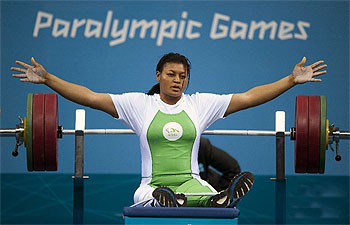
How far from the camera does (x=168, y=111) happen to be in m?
4.23

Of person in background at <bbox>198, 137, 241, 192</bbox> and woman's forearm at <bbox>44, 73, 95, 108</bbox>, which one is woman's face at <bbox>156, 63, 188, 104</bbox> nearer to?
woman's forearm at <bbox>44, 73, 95, 108</bbox>

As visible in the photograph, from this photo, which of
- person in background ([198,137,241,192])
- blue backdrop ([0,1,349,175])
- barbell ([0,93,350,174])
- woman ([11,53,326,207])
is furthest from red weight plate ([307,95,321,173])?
blue backdrop ([0,1,349,175])

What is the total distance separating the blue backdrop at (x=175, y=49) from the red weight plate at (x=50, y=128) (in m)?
2.23

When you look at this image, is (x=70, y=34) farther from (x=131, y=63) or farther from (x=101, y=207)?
(x=101, y=207)

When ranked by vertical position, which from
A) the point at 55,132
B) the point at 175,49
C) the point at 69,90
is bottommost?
the point at 55,132

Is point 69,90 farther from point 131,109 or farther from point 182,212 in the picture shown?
point 182,212

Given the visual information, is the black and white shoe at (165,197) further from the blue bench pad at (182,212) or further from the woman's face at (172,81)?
the woman's face at (172,81)

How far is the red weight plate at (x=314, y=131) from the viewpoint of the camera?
15.8ft

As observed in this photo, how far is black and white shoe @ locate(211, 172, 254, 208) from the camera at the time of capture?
370cm

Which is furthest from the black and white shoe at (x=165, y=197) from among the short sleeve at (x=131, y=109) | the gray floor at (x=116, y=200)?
the gray floor at (x=116, y=200)

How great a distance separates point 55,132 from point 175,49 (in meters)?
2.52

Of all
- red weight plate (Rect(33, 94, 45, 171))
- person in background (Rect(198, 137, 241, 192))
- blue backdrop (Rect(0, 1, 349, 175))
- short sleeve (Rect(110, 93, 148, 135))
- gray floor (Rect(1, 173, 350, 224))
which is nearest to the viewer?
short sleeve (Rect(110, 93, 148, 135))

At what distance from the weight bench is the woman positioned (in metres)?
0.48

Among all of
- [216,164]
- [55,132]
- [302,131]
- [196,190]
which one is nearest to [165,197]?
[196,190]
